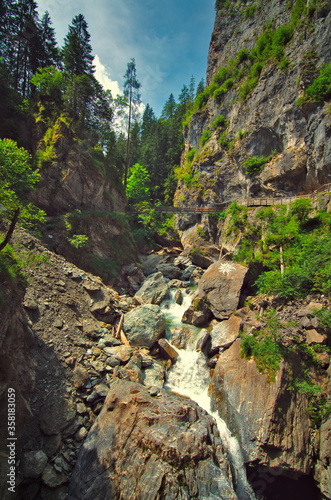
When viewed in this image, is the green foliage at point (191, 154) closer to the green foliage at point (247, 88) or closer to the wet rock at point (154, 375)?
the green foliage at point (247, 88)

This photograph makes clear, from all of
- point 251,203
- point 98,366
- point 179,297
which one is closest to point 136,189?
point 251,203

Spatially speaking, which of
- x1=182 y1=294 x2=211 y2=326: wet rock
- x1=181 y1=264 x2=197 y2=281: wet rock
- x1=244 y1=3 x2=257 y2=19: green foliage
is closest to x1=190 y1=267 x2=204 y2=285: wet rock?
x1=181 y1=264 x2=197 y2=281: wet rock

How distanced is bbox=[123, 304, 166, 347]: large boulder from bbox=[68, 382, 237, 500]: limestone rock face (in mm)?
4377

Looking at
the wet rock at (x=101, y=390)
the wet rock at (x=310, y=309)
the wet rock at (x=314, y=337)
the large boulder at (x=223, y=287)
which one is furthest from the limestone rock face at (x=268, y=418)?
the large boulder at (x=223, y=287)

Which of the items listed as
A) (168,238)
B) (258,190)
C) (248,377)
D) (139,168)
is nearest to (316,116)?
(258,190)

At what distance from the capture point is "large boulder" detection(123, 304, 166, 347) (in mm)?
11055

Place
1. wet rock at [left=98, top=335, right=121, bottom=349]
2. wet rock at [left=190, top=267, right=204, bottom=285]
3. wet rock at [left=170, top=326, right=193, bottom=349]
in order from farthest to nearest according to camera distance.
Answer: wet rock at [left=190, top=267, right=204, bottom=285] < wet rock at [left=170, top=326, right=193, bottom=349] < wet rock at [left=98, top=335, right=121, bottom=349]

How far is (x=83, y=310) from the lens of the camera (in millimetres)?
10898

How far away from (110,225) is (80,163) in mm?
6211

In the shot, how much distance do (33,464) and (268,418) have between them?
266 inches

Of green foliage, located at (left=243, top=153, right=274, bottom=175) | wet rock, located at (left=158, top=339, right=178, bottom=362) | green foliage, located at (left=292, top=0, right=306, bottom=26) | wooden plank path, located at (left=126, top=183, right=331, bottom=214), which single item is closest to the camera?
wet rock, located at (left=158, top=339, right=178, bottom=362)

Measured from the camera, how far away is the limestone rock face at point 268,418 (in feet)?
21.4

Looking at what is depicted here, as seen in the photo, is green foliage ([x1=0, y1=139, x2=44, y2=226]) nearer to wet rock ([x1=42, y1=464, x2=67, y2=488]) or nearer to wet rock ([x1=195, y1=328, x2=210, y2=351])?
wet rock ([x1=42, y1=464, x2=67, y2=488])

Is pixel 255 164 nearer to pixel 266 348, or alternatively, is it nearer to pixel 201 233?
pixel 201 233
